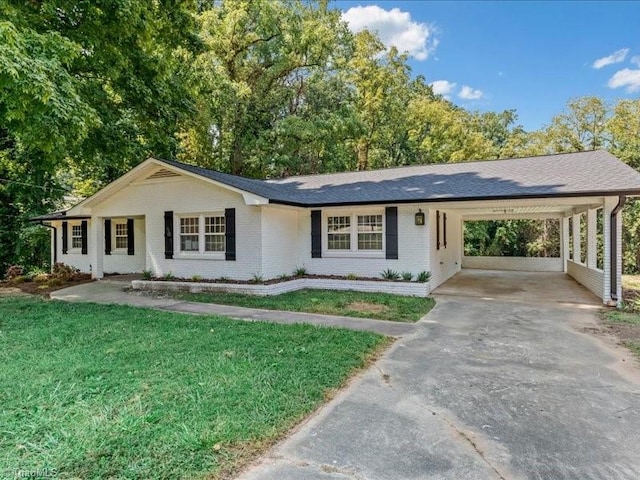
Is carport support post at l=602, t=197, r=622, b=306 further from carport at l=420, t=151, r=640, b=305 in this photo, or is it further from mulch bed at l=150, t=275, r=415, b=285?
mulch bed at l=150, t=275, r=415, b=285

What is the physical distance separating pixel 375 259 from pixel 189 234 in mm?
6133

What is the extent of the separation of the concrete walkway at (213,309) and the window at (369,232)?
14.4 ft

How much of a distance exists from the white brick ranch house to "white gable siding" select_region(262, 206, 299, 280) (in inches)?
1.3

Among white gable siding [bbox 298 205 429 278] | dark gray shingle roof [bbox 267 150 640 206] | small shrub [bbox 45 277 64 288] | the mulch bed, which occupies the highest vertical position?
dark gray shingle roof [bbox 267 150 640 206]

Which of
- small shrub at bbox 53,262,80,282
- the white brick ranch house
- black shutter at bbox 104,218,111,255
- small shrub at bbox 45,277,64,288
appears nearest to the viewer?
the white brick ranch house

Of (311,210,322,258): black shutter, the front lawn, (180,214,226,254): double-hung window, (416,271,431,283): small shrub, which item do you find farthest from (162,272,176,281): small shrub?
the front lawn

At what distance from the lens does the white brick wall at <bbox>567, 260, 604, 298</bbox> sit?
10016mm

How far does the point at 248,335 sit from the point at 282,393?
7.89 ft

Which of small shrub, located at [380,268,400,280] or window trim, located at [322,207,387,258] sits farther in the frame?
window trim, located at [322,207,387,258]

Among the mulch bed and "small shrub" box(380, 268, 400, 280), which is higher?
"small shrub" box(380, 268, 400, 280)

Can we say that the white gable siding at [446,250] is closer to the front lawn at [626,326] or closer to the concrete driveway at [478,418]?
the front lawn at [626,326]

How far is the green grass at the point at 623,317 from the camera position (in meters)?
7.51

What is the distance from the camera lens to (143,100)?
40.5ft

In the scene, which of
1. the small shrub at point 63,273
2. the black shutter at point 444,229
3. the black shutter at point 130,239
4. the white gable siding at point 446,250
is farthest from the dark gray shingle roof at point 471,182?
the small shrub at point 63,273
